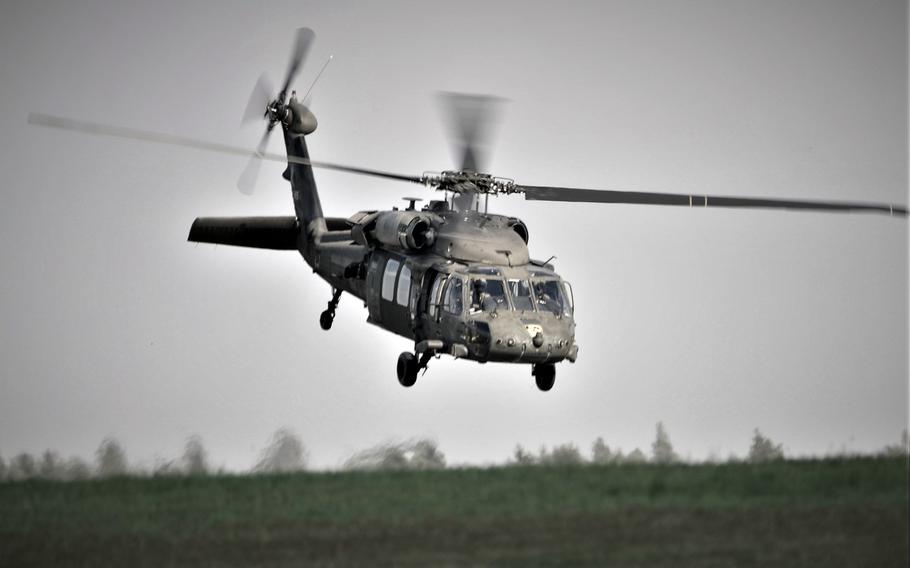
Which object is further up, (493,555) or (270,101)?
(270,101)

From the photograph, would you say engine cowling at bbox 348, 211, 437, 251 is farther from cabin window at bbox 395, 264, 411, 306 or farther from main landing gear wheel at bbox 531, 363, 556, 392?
main landing gear wheel at bbox 531, 363, 556, 392

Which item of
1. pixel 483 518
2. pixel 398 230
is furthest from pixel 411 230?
pixel 483 518

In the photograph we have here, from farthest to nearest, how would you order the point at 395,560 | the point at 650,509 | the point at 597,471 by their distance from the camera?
the point at 597,471, the point at 650,509, the point at 395,560

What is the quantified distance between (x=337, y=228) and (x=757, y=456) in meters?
11.3

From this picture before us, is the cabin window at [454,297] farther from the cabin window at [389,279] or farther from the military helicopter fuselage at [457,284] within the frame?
the cabin window at [389,279]

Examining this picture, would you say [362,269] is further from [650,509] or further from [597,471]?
[650,509]

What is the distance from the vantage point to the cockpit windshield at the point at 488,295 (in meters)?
25.5

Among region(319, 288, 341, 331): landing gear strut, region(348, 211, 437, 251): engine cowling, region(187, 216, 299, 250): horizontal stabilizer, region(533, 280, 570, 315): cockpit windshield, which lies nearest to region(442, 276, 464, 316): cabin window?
region(533, 280, 570, 315): cockpit windshield

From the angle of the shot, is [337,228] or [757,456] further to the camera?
[337,228]

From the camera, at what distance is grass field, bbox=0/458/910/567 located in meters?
18.7

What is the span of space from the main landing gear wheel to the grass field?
8.19 ft

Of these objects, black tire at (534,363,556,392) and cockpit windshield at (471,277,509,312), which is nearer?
cockpit windshield at (471,277,509,312)

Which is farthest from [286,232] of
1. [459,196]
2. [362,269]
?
[459,196]

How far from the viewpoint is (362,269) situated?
29.4m
